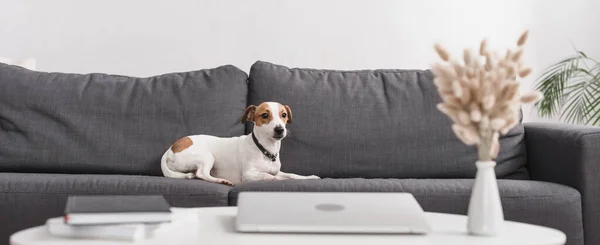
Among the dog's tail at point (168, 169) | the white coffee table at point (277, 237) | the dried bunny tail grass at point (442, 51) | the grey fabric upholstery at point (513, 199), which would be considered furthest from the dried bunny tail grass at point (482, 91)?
the dog's tail at point (168, 169)

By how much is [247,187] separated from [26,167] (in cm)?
97

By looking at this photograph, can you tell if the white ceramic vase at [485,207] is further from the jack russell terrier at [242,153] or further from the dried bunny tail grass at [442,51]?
the jack russell terrier at [242,153]

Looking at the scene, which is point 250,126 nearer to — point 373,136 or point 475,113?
point 373,136

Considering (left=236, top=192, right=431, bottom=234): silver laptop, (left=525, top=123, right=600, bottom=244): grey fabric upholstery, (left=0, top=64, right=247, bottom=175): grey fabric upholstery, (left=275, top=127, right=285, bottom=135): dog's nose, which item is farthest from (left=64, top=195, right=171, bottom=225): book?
(left=525, top=123, right=600, bottom=244): grey fabric upholstery

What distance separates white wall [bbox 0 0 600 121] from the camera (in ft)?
11.7

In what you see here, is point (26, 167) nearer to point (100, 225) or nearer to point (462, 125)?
point (100, 225)

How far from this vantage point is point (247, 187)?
245cm

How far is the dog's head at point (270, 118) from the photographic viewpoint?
268cm

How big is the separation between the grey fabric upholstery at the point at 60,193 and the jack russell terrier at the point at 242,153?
0.93 feet

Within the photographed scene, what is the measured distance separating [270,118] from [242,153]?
0.65ft

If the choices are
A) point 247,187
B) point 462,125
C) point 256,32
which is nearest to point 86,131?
point 247,187

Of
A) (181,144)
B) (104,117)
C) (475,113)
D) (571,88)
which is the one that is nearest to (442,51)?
(475,113)

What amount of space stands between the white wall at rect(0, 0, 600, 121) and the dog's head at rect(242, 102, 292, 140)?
881 millimetres

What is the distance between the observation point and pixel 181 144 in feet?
9.11
